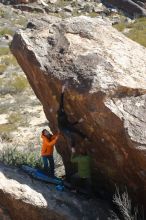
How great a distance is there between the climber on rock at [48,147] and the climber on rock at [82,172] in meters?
0.51

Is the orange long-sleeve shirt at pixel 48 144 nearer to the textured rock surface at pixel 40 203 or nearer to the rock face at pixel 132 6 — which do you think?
the textured rock surface at pixel 40 203

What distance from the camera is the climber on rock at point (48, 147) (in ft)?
33.6

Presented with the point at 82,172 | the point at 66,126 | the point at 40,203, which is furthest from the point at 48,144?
the point at 40,203

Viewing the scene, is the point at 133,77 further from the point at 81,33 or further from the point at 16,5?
the point at 16,5

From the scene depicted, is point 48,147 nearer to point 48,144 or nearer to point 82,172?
point 48,144

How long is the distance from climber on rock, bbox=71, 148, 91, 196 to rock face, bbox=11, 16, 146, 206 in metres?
0.17

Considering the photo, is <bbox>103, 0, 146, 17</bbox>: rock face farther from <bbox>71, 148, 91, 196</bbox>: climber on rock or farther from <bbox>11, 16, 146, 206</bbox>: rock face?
<bbox>71, 148, 91, 196</bbox>: climber on rock

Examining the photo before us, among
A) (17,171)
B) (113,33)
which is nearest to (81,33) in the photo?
(113,33)

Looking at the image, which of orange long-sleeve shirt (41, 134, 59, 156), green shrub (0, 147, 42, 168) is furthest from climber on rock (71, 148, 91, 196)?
green shrub (0, 147, 42, 168)

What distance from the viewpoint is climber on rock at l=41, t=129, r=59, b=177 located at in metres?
10.2

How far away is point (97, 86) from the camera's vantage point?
349 inches

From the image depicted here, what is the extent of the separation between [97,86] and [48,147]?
2.19m

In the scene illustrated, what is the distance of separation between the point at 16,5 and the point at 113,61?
34.0m

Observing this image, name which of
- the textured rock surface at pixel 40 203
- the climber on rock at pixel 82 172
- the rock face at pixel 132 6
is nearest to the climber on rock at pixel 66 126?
the climber on rock at pixel 82 172
